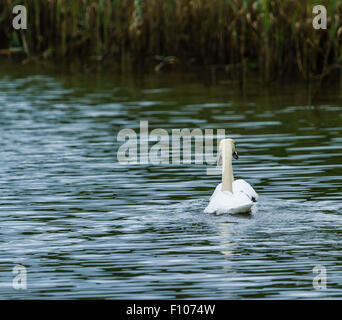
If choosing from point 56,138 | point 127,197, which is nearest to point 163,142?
point 56,138

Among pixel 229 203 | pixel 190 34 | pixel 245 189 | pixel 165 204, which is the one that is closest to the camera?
pixel 229 203

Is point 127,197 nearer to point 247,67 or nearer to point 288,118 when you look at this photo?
point 288,118

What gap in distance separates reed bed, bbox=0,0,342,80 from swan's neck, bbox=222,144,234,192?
7.95 m

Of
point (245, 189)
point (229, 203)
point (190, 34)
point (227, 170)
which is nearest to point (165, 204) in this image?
point (227, 170)

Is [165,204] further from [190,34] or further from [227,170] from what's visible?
[190,34]

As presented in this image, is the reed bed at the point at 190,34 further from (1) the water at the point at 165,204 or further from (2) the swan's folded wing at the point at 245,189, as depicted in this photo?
(2) the swan's folded wing at the point at 245,189

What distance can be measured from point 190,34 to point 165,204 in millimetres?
12012

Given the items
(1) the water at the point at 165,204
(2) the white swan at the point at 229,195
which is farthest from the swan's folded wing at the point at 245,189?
(1) the water at the point at 165,204

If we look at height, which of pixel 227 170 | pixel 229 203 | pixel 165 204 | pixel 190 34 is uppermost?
pixel 190 34

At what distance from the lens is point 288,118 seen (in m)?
17.3

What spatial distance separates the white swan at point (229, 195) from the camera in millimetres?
10094

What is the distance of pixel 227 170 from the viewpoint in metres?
10.5

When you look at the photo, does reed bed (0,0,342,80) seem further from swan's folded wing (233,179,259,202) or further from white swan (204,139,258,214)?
swan's folded wing (233,179,259,202)
